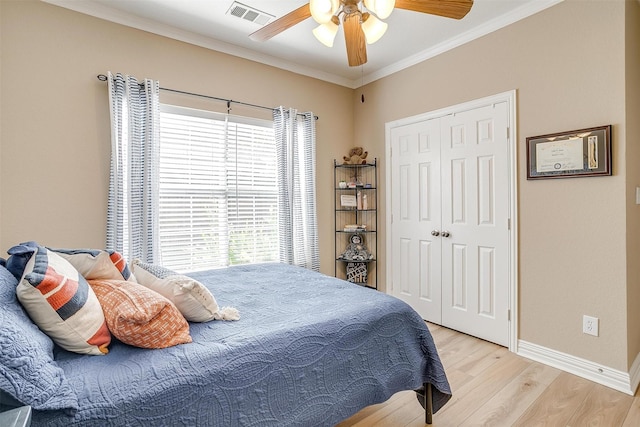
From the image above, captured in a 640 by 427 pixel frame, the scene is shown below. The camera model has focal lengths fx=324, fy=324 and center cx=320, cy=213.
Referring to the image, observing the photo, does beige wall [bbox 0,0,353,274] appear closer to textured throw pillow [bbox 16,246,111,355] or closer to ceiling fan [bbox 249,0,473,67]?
ceiling fan [bbox 249,0,473,67]

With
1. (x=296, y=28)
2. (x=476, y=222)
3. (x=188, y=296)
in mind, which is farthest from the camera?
(x=476, y=222)

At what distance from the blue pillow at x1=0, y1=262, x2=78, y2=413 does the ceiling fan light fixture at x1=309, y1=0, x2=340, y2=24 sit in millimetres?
1805

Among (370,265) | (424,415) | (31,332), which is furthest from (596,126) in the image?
(31,332)

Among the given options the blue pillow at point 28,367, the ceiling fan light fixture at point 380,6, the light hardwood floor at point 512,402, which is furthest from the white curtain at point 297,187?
the blue pillow at point 28,367

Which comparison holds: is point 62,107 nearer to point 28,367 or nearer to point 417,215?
point 28,367

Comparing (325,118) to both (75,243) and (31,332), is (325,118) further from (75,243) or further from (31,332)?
(31,332)

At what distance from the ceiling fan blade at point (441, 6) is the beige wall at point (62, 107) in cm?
205

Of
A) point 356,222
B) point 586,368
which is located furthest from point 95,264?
point 586,368

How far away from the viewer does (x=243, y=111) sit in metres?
3.29

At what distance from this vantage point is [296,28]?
9.46ft

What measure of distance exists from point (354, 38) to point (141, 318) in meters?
1.87

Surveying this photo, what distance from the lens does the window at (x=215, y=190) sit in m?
2.89

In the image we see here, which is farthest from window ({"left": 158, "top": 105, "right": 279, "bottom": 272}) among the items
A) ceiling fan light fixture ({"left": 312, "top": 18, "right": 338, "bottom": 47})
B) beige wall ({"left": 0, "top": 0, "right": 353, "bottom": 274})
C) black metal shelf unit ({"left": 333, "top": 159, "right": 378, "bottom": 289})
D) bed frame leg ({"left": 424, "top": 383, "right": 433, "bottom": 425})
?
bed frame leg ({"left": 424, "top": 383, "right": 433, "bottom": 425})

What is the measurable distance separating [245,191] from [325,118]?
1.38 meters
